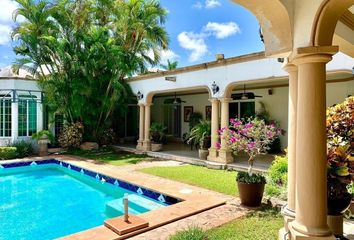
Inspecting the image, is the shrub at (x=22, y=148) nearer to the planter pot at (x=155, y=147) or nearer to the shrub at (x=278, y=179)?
the planter pot at (x=155, y=147)

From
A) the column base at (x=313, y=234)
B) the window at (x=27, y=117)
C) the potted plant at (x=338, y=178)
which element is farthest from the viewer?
the window at (x=27, y=117)

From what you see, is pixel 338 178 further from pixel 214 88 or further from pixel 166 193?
pixel 214 88

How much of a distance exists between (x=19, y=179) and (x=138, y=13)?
1113 centimetres

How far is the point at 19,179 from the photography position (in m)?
11.9

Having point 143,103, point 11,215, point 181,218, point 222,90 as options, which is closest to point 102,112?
point 143,103

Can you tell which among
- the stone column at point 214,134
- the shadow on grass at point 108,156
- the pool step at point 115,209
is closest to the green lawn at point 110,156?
the shadow on grass at point 108,156

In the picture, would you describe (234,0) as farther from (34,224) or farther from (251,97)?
(251,97)

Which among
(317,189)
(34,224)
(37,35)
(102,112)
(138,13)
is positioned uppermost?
(138,13)

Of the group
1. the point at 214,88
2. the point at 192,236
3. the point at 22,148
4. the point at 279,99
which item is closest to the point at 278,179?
the point at 192,236

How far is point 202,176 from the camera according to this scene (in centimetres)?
1013

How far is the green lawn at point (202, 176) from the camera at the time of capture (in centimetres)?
864

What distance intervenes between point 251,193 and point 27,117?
47.9ft

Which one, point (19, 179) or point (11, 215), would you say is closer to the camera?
point (11, 215)

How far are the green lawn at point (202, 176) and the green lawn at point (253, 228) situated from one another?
1.78m
